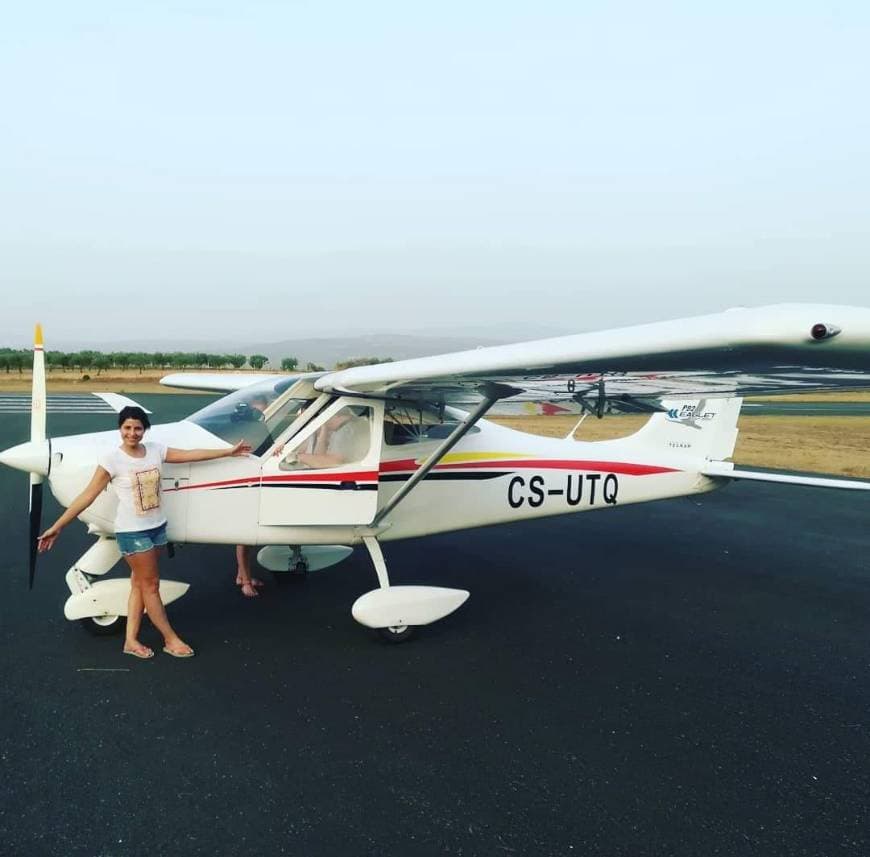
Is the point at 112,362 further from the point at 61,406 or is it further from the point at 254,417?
the point at 254,417

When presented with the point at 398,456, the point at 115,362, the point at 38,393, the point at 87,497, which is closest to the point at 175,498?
the point at 87,497

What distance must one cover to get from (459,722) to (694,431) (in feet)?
13.2

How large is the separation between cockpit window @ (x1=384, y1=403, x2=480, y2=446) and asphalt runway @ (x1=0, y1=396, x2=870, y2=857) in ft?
4.70

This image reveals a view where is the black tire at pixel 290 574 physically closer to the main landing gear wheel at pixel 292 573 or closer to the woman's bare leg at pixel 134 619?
the main landing gear wheel at pixel 292 573

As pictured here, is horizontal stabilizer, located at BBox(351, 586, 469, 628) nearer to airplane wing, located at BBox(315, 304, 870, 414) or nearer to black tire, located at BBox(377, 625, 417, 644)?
black tire, located at BBox(377, 625, 417, 644)

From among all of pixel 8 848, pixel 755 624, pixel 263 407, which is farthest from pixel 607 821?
pixel 263 407

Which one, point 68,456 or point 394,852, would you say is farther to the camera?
point 68,456

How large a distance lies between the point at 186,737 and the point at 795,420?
77.1ft

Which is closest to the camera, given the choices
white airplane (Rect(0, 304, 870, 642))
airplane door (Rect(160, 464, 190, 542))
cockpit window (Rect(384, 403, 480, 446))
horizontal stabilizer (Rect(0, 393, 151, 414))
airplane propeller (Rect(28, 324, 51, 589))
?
white airplane (Rect(0, 304, 870, 642))

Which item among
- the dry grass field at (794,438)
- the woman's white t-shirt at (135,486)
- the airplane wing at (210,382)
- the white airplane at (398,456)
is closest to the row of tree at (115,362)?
the dry grass field at (794,438)

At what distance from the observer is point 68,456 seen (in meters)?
3.85

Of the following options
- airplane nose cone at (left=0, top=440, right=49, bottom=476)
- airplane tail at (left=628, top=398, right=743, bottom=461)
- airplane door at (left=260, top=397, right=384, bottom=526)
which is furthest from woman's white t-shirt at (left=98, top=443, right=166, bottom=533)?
airplane tail at (left=628, top=398, right=743, bottom=461)

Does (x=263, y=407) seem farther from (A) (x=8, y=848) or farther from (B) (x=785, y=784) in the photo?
(B) (x=785, y=784)

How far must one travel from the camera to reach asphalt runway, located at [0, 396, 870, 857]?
256cm
